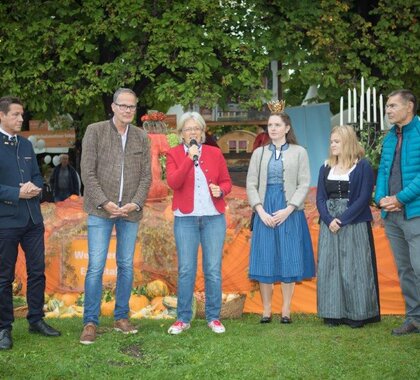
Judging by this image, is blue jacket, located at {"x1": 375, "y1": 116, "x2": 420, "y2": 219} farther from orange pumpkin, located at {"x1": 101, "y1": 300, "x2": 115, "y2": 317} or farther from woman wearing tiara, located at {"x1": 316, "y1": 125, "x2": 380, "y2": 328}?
orange pumpkin, located at {"x1": 101, "y1": 300, "x2": 115, "y2": 317}

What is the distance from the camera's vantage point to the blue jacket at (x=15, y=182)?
6137mm

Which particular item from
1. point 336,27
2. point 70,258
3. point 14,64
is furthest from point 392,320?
point 14,64

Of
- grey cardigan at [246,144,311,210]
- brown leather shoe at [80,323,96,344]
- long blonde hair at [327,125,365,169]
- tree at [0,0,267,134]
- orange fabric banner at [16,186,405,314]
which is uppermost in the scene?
tree at [0,0,267,134]

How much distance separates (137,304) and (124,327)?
1044mm

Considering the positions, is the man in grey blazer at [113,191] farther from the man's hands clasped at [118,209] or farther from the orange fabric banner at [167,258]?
the orange fabric banner at [167,258]

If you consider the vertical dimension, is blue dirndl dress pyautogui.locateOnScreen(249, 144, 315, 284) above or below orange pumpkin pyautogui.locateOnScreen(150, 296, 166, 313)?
above

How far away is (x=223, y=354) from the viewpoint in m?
5.77

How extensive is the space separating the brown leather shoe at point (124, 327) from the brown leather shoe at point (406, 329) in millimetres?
2197

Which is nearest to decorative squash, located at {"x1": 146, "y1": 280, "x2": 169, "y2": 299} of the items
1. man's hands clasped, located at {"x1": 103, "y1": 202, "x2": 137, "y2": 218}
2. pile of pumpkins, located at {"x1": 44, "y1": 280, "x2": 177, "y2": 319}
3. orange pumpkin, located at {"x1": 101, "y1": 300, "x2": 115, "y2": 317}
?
pile of pumpkins, located at {"x1": 44, "y1": 280, "x2": 177, "y2": 319}

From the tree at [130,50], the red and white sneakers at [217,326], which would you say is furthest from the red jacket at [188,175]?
the tree at [130,50]

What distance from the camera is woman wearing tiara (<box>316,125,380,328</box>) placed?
668cm

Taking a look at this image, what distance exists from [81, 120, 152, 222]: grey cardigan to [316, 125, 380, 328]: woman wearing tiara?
1.66m

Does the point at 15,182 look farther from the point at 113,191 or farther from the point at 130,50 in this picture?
the point at 130,50

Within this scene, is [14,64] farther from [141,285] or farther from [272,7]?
[141,285]
